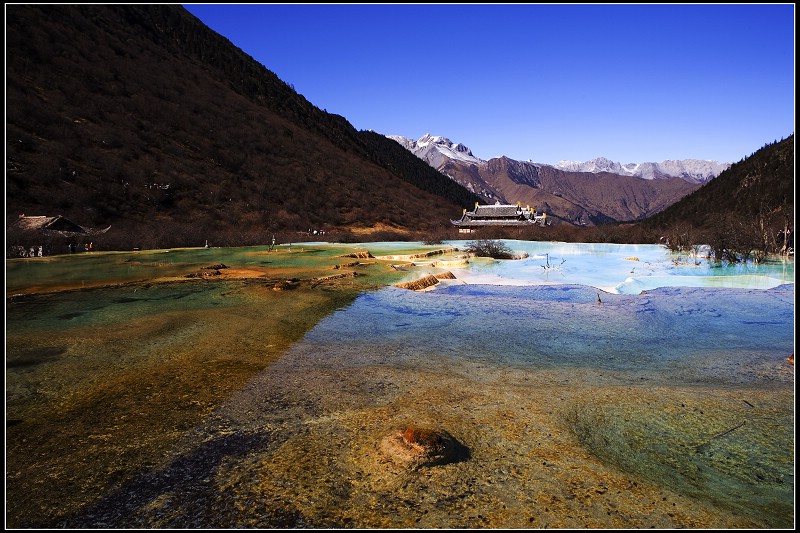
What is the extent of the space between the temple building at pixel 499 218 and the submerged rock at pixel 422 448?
51.1 metres

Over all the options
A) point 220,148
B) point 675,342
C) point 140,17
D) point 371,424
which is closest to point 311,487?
Answer: point 371,424

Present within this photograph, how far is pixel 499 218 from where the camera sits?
56.8 m

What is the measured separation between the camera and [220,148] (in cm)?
5600

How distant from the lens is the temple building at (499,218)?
54469mm

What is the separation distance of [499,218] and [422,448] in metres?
55.5

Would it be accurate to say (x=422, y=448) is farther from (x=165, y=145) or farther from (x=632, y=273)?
(x=165, y=145)

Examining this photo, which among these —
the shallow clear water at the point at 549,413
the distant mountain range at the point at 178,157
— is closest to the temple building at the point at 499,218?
the distant mountain range at the point at 178,157

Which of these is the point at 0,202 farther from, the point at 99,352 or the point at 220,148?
the point at 220,148

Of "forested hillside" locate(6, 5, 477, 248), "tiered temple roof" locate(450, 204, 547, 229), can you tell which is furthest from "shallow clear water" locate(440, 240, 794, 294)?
"tiered temple roof" locate(450, 204, 547, 229)

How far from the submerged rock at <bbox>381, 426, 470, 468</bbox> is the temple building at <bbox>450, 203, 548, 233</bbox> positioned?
51.1 m

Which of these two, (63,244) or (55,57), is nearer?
(63,244)

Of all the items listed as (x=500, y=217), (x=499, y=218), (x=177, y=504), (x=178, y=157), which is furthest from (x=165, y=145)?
(x=177, y=504)

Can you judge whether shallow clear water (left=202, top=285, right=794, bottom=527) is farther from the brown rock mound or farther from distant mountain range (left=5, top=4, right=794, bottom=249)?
distant mountain range (left=5, top=4, right=794, bottom=249)

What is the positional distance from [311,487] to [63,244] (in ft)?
86.1
